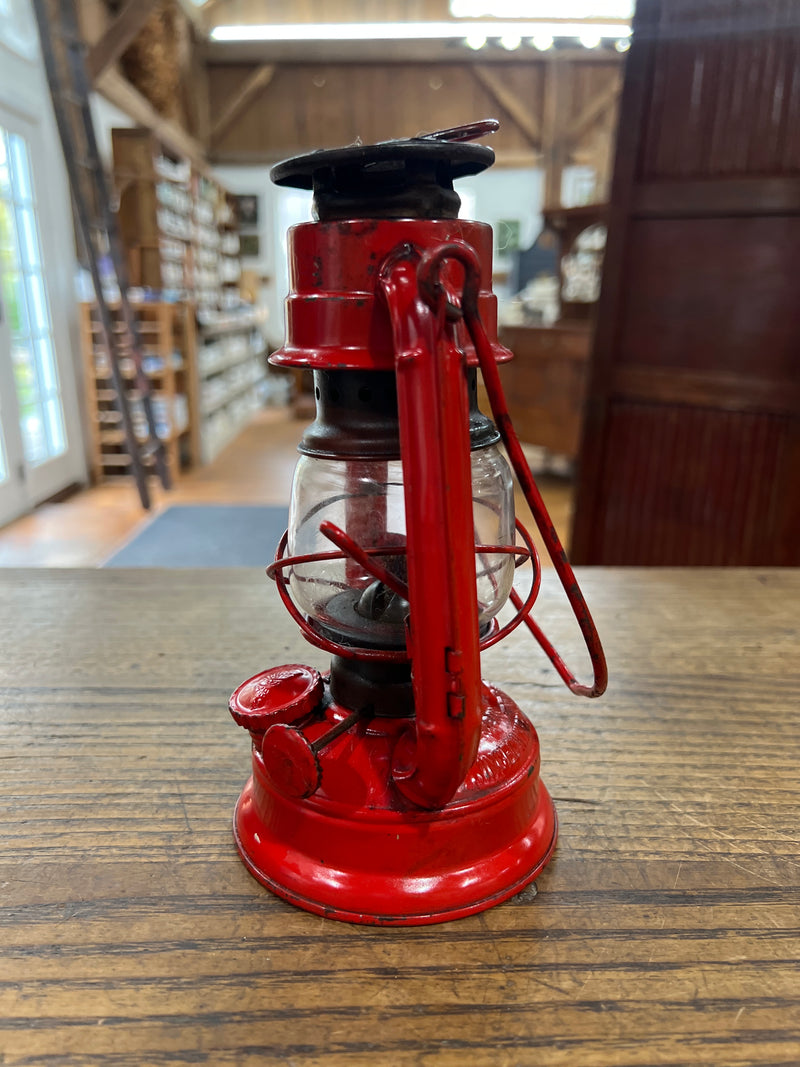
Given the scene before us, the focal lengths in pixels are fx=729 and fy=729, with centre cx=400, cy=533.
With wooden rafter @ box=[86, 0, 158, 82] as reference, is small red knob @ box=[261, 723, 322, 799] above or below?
below

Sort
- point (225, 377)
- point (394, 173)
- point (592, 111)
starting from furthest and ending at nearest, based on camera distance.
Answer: point (592, 111) < point (225, 377) < point (394, 173)

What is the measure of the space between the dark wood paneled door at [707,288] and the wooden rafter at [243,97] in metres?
5.74

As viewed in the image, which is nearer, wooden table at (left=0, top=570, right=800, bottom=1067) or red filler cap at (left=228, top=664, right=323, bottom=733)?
wooden table at (left=0, top=570, right=800, bottom=1067)

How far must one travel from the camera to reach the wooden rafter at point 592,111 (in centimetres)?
613

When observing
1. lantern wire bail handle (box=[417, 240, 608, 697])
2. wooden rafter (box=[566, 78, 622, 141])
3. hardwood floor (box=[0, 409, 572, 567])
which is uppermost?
wooden rafter (box=[566, 78, 622, 141])

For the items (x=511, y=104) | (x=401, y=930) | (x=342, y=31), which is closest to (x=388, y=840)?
(x=401, y=930)

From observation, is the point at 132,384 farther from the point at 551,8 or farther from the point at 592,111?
the point at 592,111

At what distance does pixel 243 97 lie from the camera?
20.6ft

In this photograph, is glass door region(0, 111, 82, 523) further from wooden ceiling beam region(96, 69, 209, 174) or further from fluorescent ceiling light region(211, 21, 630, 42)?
fluorescent ceiling light region(211, 21, 630, 42)

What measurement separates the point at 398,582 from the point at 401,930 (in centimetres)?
19

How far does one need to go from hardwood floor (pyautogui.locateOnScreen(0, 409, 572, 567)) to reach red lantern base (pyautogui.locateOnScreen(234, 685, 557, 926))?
7.43 ft

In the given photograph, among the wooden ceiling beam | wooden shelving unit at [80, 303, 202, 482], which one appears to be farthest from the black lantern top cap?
the wooden ceiling beam

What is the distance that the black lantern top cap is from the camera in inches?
13.8

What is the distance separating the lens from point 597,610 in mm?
839
